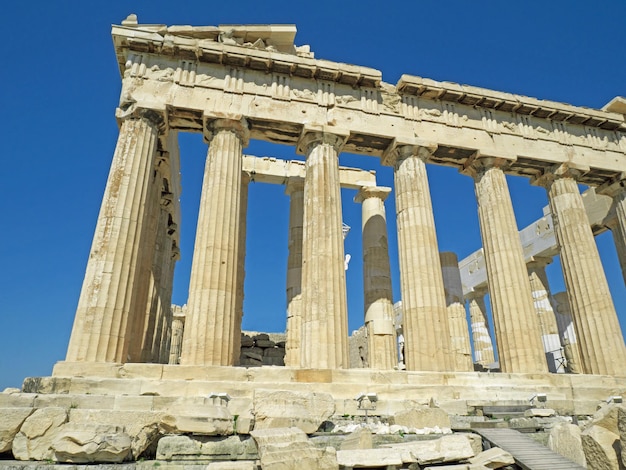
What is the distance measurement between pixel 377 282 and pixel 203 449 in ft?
44.4

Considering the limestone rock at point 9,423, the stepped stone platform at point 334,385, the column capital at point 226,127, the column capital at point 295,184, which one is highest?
the column capital at point 295,184

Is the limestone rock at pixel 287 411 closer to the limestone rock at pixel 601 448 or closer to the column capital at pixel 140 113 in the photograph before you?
the limestone rock at pixel 601 448

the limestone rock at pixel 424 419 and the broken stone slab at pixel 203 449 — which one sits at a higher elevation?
the limestone rock at pixel 424 419

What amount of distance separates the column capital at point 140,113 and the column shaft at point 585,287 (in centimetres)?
1506

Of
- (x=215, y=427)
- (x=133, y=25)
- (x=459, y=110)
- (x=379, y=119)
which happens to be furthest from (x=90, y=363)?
(x=459, y=110)

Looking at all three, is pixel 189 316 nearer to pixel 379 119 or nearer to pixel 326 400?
pixel 326 400

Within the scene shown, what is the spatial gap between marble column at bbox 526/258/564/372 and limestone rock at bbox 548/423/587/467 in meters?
19.3

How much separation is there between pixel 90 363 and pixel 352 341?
19851 millimetres

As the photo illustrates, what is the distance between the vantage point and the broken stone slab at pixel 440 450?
237 inches

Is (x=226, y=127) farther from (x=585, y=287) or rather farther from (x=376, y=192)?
(x=585, y=287)

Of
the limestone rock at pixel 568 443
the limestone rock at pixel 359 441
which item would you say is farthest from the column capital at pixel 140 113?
the limestone rock at pixel 568 443

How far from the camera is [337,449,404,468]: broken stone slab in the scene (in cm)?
571

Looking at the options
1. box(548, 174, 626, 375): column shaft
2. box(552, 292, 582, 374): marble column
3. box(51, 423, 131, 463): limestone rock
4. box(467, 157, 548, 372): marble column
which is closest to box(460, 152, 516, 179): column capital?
box(467, 157, 548, 372): marble column

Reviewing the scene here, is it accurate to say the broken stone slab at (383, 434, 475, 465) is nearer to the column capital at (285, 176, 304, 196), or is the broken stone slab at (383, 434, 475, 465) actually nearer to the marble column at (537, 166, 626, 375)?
the marble column at (537, 166, 626, 375)
